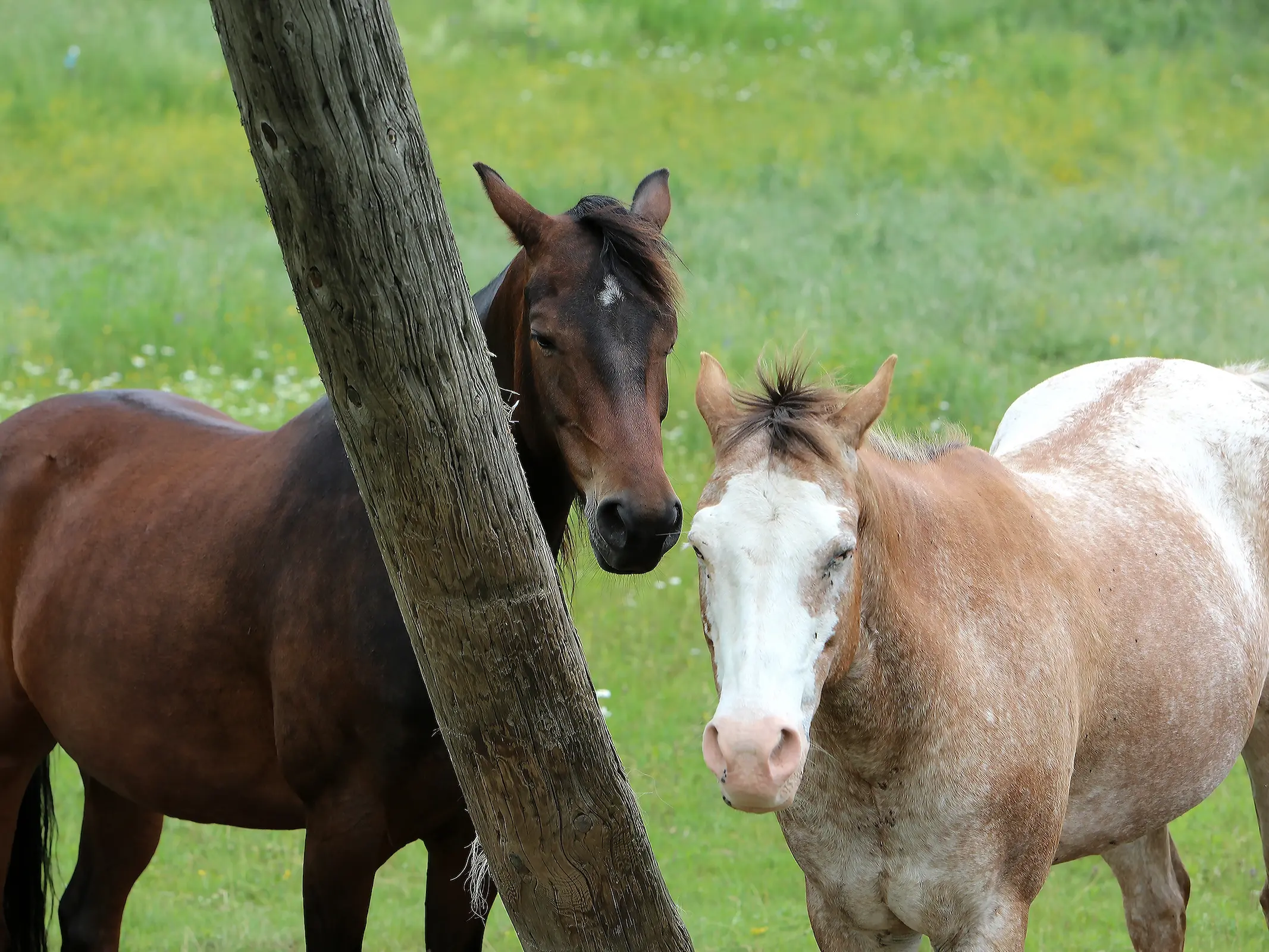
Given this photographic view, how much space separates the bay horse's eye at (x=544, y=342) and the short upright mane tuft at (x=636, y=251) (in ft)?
0.77

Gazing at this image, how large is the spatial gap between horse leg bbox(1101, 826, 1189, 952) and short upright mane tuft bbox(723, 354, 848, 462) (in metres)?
2.21

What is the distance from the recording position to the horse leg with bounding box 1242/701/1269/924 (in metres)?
4.24

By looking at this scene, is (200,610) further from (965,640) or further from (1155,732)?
(1155,732)

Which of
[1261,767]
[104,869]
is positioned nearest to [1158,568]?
[1261,767]

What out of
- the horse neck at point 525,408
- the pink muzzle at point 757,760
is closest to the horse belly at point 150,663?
the horse neck at point 525,408

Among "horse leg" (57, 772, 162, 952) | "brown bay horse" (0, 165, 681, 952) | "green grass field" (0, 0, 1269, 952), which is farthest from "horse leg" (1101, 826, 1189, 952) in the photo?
"horse leg" (57, 772, 162, 952)

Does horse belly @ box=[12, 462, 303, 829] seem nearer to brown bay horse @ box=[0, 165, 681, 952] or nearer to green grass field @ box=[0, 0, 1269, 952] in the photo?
brown bay horse @ box=[0, 165, 681, 952]

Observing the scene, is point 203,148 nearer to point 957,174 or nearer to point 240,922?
point 957,174

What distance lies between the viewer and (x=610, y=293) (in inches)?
128

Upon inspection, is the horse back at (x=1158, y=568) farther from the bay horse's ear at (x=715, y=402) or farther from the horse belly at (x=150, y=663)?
the horse belly at (x=150, y=663)

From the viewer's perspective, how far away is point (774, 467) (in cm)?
265

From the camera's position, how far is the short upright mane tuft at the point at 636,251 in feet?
10.8

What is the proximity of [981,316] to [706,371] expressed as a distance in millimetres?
8188

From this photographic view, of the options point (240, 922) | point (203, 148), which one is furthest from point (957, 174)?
point (240, 922)
